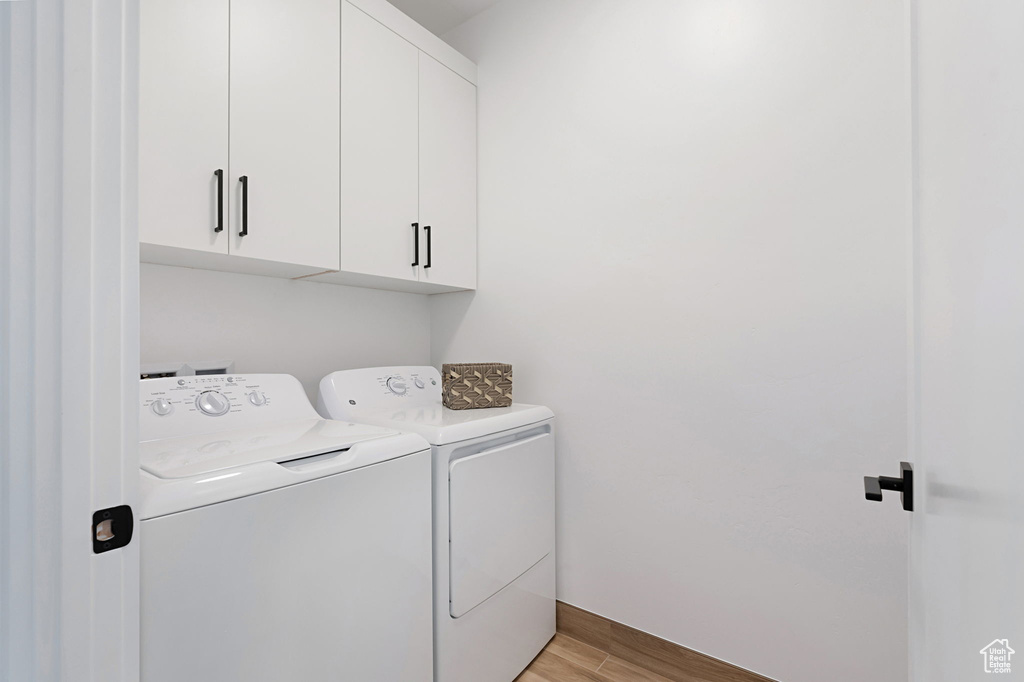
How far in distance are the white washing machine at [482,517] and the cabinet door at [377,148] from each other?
1.58 ft

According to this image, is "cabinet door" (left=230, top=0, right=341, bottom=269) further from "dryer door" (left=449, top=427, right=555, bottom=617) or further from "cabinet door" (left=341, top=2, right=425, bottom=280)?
"dryer door" (left=449, top=427, right=555, bottom=617)

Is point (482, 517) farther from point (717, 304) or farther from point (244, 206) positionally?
point (244, 206)

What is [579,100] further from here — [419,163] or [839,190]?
[839,190]

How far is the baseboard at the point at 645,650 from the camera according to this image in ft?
5.02

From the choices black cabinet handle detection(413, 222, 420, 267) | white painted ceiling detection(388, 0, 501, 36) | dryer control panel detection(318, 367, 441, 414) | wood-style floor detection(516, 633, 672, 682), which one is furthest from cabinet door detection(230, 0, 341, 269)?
wood-style floor detection(516, 633, 672, 682)

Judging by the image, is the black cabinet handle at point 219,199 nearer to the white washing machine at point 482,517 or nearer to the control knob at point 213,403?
the control knob at point 213,403

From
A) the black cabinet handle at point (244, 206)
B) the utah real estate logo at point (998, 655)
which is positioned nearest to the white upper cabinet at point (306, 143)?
the black cabinet handle at point (244, 206)

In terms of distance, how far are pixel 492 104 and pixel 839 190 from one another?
57.6 inches

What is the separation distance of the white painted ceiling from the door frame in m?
1.87

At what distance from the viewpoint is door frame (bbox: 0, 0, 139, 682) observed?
0.54 m

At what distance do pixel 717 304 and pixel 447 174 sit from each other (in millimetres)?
1239

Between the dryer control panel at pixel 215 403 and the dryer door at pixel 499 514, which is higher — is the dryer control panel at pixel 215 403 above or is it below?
above

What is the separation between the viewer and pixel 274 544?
94 centimetres

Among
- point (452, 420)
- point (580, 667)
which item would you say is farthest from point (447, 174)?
point (580, 667)
